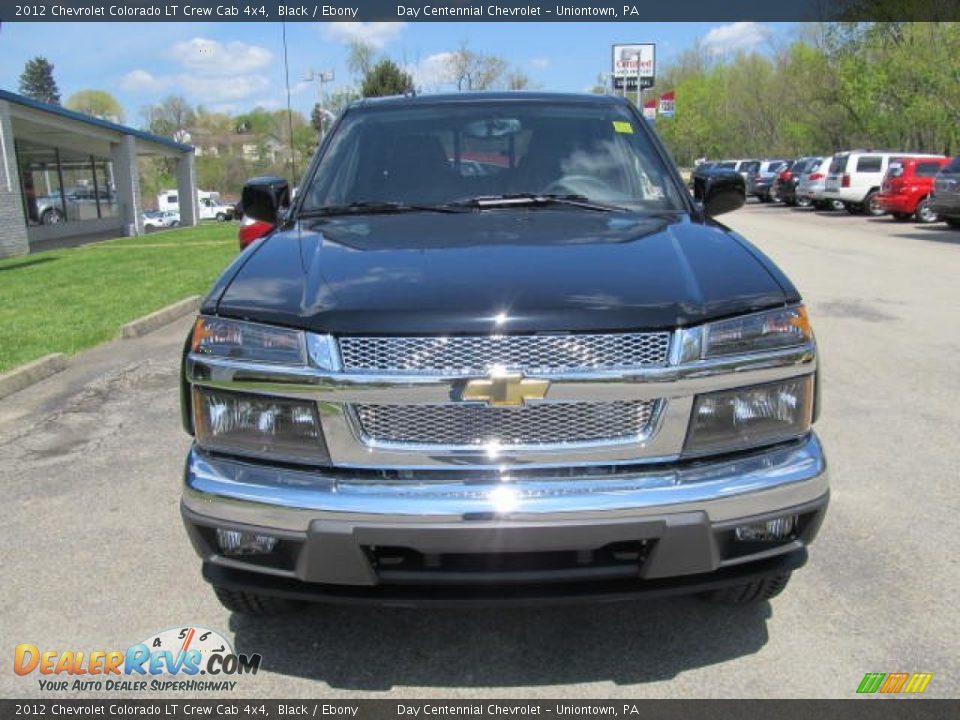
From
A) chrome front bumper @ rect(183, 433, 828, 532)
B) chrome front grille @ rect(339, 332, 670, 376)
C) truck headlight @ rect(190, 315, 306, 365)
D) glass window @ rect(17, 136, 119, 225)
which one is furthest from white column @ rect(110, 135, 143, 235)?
chrome front grille @ rect(339, 332, 670, 376)

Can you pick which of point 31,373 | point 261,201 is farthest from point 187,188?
point 261,201

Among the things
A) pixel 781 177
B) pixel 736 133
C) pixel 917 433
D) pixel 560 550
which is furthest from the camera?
pixel 736 133

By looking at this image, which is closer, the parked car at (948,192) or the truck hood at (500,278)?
the truck hood at (500,278)

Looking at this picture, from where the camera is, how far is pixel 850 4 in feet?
134

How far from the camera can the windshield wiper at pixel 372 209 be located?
336 centimetres

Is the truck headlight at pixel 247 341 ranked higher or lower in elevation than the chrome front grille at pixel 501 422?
higher

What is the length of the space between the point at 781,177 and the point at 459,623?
108 feet

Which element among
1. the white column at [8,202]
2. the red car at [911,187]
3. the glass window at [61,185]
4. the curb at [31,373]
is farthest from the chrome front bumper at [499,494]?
the glass window at [61,185]

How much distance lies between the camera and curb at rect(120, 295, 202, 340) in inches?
327

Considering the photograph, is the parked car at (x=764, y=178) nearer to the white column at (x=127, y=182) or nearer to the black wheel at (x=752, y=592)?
the white column at (x=127, y=182)

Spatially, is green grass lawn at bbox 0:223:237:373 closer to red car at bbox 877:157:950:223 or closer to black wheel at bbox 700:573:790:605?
black wheel at bbox 700:573:790:605

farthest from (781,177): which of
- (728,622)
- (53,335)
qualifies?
(728,622)

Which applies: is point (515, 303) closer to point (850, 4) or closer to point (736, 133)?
point (850, 4)

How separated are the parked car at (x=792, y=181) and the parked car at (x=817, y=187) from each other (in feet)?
0.83
